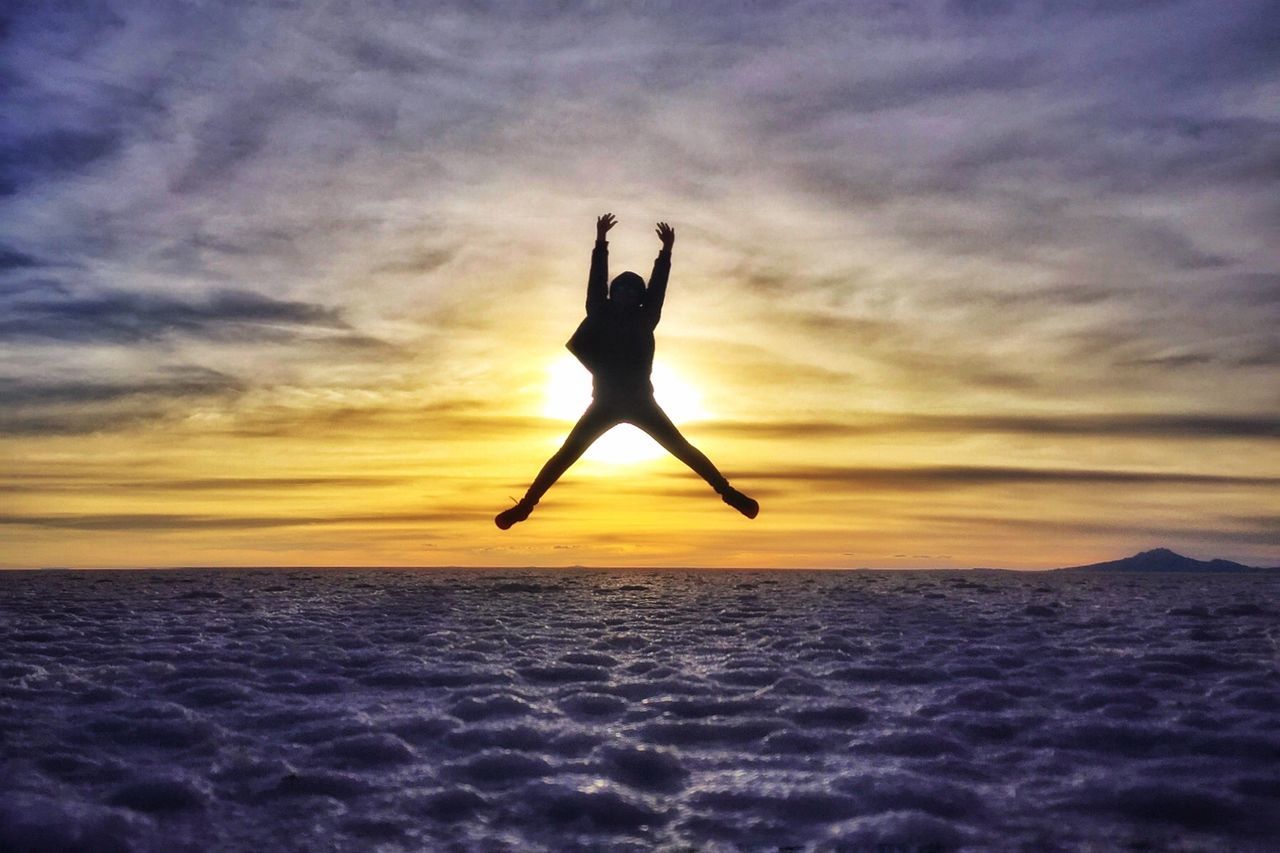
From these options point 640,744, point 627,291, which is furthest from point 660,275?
point 640,744

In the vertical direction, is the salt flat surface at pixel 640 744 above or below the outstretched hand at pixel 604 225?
below

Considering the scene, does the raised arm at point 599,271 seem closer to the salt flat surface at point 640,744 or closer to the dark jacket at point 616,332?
the dark jacket at point 616,332

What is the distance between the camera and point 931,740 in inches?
334

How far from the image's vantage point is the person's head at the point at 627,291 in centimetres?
1042

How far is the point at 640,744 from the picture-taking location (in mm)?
8391

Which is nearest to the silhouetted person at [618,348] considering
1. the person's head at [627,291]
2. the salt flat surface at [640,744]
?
the person's head at [627,291]

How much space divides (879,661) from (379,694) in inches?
287

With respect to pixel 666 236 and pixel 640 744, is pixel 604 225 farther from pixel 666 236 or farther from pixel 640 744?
pixel 640 744

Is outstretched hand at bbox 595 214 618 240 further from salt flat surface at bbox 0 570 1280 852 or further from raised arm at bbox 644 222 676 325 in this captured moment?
salt flat surface at bbox 0 570 1280 852

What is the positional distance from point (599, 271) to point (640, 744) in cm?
518

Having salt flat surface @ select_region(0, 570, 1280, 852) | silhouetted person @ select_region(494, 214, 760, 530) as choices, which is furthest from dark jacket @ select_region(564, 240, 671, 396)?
salt flat surface @ select_region(0, 570, 1280, 852)

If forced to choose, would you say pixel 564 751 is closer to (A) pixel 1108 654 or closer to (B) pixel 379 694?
(B) pixel 379 694

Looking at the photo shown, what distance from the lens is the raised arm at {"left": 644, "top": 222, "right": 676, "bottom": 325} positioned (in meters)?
10.4

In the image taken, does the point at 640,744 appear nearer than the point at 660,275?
Yes
